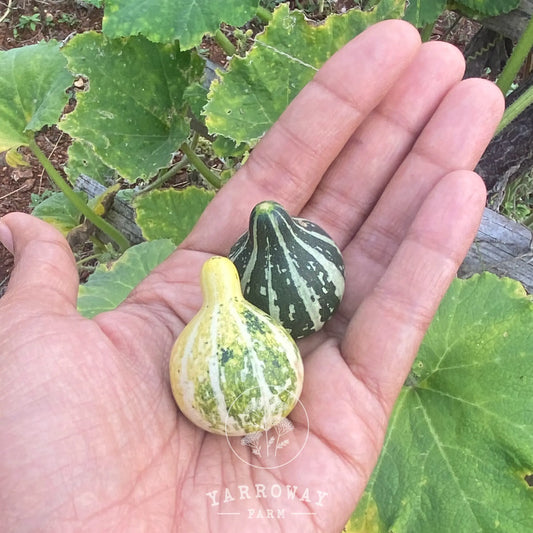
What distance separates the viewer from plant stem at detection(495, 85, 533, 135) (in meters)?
2.39

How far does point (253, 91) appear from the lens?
2.48m

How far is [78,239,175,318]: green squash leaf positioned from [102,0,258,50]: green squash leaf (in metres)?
0.77

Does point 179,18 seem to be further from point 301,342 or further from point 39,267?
point 301,342

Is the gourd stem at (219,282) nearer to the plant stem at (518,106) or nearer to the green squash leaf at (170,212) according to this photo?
the green squash leaf at (170,212)

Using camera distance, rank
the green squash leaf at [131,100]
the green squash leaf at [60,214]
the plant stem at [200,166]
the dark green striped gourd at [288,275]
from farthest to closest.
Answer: the green squash leaf at [60,214], the plant stem at [200,166], the green squash leaf at [131,100], the dark green striped gourd at [288,275]

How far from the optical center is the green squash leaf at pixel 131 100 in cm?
260

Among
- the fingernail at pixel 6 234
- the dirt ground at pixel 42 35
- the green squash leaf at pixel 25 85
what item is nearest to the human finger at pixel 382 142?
the fingernail at pixel 6 234

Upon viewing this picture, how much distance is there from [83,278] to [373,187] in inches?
77.3

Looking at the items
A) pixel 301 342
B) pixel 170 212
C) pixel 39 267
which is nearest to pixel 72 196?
pixel 170 212

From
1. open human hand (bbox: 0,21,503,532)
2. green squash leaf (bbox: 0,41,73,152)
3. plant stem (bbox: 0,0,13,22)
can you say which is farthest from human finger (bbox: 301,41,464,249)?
plant stem (bbox: 0,0,13,22)

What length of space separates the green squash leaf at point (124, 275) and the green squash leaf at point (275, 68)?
539 mm

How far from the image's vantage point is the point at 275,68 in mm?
2471

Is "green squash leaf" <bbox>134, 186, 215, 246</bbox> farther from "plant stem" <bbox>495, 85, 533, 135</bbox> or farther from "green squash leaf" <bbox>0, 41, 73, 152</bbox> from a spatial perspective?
"plant stem" <bbox>495, 85, 533, 135</bbox>

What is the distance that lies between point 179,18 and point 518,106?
4.11ft
